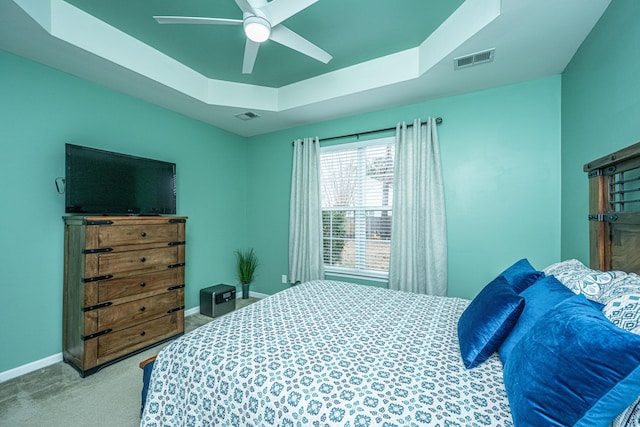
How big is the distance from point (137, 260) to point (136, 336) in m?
0.72

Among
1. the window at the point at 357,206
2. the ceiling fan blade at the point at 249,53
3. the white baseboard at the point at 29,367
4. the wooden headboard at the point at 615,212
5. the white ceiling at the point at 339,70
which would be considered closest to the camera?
the wooden headboard at the point at 615,212

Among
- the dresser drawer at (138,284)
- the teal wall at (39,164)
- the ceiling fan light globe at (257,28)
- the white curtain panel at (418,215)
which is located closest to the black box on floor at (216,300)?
the dresser drawer at (138,284)

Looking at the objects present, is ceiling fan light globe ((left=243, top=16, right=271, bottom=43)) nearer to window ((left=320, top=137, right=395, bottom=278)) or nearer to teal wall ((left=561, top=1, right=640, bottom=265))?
window ((left=320, top=137, right=395, bottom=278))

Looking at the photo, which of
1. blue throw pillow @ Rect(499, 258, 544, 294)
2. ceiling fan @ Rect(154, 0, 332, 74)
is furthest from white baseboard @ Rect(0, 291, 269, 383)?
Answer: blue throw pillow @ Rect(499, 258, 544, 294)

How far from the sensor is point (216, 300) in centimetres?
339

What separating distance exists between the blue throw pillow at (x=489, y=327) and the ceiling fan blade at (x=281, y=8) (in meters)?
1.97

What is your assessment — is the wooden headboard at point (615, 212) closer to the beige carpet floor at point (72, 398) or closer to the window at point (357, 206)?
the window at point (357, 206)

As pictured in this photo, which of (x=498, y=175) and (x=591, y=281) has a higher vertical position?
(x=498, y=175)

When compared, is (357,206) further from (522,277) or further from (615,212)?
(615,212)

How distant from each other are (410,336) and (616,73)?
78.6 inches

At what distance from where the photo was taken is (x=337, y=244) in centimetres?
359

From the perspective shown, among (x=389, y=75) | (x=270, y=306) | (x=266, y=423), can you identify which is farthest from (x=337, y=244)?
(x=266, y=423)

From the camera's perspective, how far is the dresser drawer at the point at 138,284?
227cm

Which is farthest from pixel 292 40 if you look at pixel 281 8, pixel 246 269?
pixel 246 269
